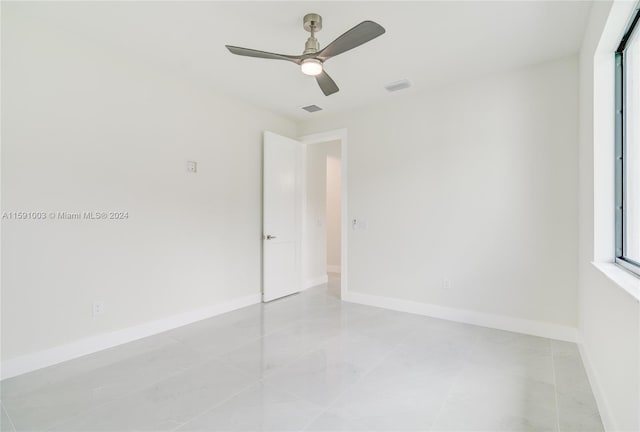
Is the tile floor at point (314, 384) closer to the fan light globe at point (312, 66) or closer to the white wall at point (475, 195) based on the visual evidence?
the white wall at point (475, 195)

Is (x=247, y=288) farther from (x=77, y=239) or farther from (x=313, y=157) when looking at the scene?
(x=313, y=157)

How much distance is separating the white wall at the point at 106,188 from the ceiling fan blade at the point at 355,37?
1.88m

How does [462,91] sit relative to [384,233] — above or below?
above

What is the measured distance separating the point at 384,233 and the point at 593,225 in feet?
6.88

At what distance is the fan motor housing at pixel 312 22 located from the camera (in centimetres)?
216

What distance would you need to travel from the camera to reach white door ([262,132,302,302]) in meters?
4.09

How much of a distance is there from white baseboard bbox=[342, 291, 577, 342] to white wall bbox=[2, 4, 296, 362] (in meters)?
1.74

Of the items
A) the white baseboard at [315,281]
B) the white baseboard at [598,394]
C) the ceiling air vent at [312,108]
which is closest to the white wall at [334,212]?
the white baseboard at [315,281]

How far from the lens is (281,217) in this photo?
4312mm

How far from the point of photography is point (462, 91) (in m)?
3.29

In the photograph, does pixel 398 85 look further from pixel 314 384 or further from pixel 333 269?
pixel 333 269

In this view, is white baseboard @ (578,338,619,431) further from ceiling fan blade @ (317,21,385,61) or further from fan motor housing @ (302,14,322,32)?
fan motor housing @ (302,14,322,32)

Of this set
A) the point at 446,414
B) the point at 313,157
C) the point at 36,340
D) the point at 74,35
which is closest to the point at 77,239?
the point at 36,340

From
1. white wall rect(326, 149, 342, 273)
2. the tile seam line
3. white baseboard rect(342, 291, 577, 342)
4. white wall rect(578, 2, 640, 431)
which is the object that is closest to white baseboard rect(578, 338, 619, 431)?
white wall rect(578, 2, 640, 431)
